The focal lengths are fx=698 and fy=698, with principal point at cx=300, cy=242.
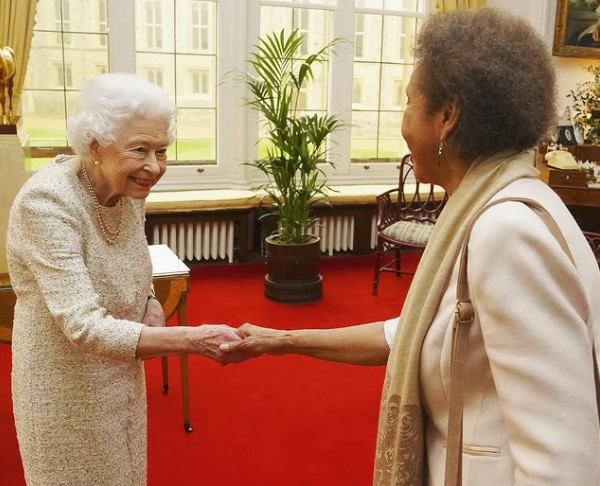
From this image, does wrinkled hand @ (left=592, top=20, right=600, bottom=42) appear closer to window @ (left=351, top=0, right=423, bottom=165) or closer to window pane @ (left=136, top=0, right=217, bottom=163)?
window @ (left=351, top=0, right=423, bottom=165)

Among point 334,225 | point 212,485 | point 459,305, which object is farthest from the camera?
point 334,225

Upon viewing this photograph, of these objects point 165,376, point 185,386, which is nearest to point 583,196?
point 165,376

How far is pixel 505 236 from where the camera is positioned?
1122 millimetres

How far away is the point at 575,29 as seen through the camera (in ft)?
24.6

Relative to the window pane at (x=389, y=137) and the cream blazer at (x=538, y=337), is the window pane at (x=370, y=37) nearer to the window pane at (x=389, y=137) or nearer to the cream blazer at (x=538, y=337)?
the window pane at (x=389, y=137)

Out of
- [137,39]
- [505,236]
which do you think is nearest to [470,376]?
[505,236]

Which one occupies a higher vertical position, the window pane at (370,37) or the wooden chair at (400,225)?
the window pane at (370,37)

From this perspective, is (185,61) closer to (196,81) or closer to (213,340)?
(196,81)

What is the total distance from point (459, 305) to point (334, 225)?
566cm

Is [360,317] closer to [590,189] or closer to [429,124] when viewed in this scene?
[590,189]

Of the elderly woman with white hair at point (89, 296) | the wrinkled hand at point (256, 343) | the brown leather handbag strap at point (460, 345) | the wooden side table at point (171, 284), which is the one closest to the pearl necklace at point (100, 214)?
the elderly woman with white hair at point (89, 296)

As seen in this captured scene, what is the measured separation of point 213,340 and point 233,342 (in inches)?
3.4

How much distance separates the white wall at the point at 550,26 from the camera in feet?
24.3

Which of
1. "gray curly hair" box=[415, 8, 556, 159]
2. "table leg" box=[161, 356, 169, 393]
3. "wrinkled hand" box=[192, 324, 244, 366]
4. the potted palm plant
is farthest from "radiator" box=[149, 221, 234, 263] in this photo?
"gray curly hair" box=[415, 8, 556, 159]
